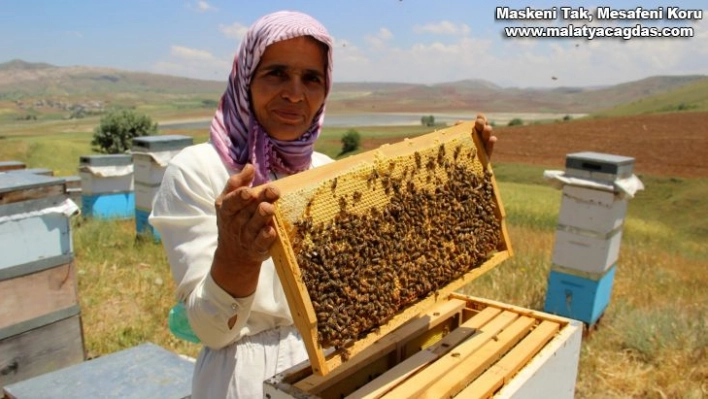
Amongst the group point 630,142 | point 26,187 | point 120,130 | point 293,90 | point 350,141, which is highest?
point 293,90

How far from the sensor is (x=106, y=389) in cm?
316

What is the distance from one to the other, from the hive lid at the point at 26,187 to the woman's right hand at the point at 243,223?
3642mm

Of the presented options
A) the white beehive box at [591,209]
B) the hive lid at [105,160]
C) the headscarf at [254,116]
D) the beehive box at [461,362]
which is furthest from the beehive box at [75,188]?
the beehive box at [461,362]

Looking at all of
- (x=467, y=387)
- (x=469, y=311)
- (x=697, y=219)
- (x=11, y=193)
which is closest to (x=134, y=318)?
(x=11, y=193)

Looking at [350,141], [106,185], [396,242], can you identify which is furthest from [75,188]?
[350,141]

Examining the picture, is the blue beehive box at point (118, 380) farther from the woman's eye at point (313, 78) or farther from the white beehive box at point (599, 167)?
the white beehive box at point (599, 167)

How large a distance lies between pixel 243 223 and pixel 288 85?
794mm

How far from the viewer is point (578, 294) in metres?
6.29

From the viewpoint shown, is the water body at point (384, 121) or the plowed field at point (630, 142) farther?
the water body at point (384, 121)

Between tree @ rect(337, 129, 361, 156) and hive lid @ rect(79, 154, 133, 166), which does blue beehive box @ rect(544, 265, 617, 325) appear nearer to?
hive lid @ rect(79, 154, 133, 166)

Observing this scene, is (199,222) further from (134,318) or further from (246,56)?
(134,318)

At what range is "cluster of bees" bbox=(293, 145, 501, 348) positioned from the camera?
1.66m

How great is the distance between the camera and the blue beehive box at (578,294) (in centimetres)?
616

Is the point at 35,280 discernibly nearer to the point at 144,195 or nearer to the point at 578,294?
the point at 144,195
